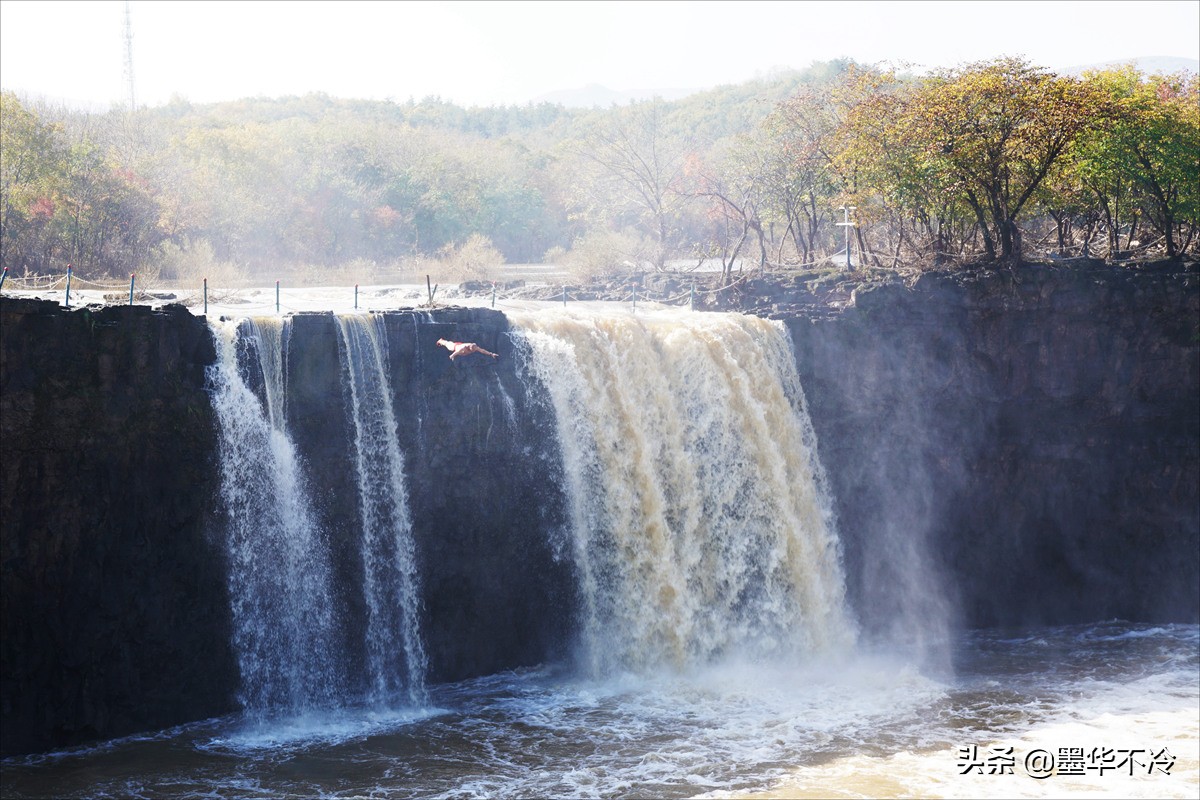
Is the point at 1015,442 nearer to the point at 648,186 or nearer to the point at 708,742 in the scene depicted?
the point at 708,742

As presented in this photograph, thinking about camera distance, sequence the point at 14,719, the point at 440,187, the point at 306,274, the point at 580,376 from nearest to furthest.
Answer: the point at 14,719
the point at 580,376
the point at 306,274
the point at 440,187

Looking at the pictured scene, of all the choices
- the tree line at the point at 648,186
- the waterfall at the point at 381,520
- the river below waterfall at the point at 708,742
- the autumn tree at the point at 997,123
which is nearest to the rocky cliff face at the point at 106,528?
the river below waterfall at the point at 708,742

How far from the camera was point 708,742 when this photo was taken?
17062 mm

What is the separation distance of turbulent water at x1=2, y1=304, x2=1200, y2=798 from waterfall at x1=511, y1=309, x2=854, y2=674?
0.05 metres

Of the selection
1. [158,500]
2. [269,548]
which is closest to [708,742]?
[269,548]

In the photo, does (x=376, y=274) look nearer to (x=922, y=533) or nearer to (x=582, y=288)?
(x=582, y=288)

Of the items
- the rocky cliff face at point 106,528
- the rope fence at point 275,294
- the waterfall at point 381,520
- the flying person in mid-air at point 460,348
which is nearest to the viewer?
the rocky cliff face at point 106,528

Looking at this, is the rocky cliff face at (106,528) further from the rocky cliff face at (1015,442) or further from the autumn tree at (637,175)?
the autumn tree at (637,175)

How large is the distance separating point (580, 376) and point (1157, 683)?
39.0 feet

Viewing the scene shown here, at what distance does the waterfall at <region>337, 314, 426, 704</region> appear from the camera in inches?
736

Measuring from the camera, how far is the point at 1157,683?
20.5 meters

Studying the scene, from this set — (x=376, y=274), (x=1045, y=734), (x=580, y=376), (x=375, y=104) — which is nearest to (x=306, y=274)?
(x=376, y=274)

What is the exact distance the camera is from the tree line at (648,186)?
24.7 metres

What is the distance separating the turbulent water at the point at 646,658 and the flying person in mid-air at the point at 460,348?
1.16 metres
